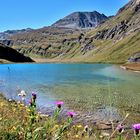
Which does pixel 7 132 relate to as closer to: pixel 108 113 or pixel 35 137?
pixel 35 137

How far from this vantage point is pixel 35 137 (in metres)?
5.51

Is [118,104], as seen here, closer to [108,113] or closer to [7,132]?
[108,113]

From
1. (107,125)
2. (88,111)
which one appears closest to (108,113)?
(88,111)

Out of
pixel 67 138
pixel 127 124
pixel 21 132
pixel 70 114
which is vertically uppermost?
pixel 70 114

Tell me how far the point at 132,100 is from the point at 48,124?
36347 mm

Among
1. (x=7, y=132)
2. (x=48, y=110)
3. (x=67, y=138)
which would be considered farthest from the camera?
(x=48, y=110)

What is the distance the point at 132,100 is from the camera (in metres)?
41.6

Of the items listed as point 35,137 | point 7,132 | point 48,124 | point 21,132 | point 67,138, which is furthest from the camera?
point 67,138

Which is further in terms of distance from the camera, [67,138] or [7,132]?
[67,138]

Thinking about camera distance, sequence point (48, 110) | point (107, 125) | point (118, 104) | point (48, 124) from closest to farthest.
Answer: point (48, 124), point (107, 125), point (48, 110), point (118, 104)

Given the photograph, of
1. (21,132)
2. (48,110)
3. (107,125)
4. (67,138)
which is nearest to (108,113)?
(48,110)

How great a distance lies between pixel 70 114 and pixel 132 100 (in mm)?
36659

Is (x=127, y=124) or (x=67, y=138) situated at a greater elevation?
(x=67, y=138)

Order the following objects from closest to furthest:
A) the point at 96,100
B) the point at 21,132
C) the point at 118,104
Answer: the point at 21,132 → the point at 118,104 → the point at 96,100
